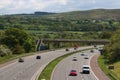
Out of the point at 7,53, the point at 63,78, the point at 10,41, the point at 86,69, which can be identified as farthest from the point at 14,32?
the point at 63,78

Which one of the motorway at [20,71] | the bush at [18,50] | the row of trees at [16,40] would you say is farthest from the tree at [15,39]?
the motorway at [20,71]

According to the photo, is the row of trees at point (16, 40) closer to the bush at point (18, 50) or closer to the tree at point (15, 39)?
the tree at point (15, 39)

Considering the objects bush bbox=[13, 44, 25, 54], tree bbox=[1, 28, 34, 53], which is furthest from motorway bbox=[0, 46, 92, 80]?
tree bbox=[1, 28, 34, 53]

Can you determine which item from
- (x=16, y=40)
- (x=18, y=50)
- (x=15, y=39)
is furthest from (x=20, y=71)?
(x=15, y=39)

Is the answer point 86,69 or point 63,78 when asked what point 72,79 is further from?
point 86,69

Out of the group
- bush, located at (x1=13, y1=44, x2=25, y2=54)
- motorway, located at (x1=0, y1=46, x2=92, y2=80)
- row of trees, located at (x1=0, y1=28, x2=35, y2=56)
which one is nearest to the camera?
motorway, located at (x1=0, y1=46, x2=92, y2=80)

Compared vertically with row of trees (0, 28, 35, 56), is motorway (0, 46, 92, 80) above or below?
above

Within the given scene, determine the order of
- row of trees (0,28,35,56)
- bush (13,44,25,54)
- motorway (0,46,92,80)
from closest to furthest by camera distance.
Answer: motorway (0,46,92,80), bush (13,44,25,54), row of trees (0,28,35,56)

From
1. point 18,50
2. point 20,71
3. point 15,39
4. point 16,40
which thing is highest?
point 20,71

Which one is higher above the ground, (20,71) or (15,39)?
(20,71)

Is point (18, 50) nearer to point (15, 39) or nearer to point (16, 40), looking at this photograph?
point (16, 40)

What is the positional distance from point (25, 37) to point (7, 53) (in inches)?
1092

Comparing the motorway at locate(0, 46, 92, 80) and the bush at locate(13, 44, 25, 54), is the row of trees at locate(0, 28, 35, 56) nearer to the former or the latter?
the bush at locate(13, 44, 25, 54)

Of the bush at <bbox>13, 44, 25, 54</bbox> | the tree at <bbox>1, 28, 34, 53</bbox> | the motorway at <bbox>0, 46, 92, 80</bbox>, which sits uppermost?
the motorway at <bbox>0, 46, 92, 80</bbox>
